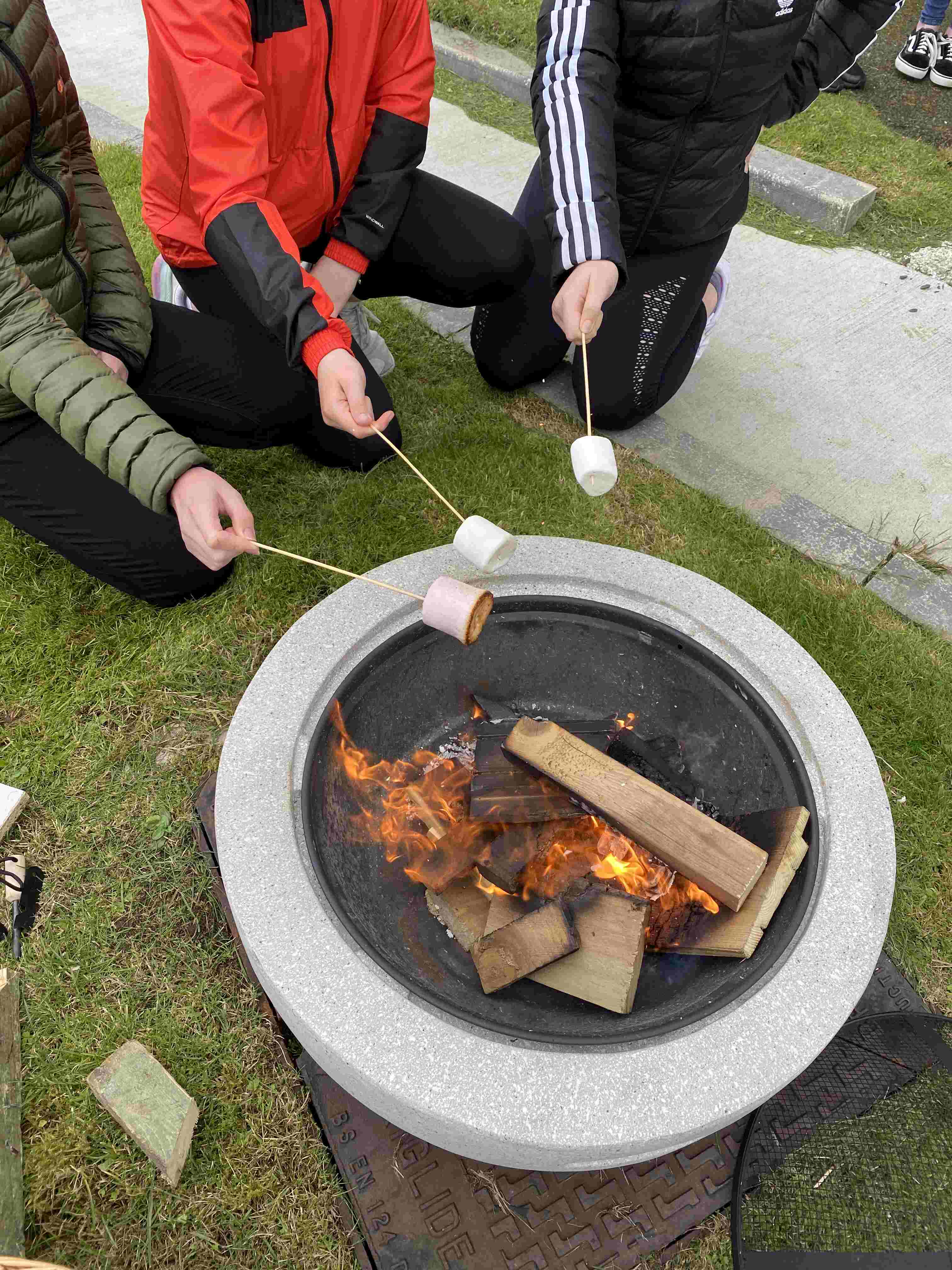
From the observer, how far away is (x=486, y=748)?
182 centimetres

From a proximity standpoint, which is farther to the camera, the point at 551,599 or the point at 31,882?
the point at 31,882

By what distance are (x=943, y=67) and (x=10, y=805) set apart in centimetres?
641

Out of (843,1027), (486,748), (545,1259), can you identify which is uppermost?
(486,748)

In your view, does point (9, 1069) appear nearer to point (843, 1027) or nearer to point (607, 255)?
point (843, 1027)

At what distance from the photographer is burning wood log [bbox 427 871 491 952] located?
172 cm

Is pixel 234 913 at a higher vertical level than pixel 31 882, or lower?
higher

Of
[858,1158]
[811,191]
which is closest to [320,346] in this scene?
[858,1158]

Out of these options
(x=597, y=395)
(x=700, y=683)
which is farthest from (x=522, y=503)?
(x=700, y=683)

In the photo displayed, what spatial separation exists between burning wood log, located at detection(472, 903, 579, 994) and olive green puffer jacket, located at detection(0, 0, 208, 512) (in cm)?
120

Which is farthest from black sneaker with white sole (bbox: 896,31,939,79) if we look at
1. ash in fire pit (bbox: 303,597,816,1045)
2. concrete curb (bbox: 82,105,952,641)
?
ash in fire pit (bbox: 303,597,816,1045)

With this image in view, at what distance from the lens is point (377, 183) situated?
255cm

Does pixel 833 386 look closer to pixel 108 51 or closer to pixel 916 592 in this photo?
pixel 916 592

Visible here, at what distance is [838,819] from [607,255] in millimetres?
1455

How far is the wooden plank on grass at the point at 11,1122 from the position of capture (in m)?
1.58
